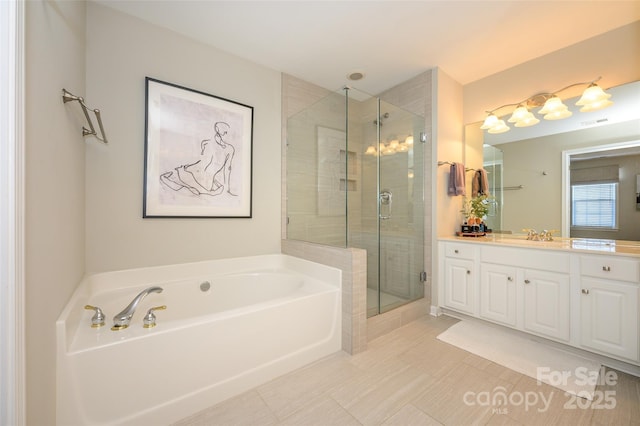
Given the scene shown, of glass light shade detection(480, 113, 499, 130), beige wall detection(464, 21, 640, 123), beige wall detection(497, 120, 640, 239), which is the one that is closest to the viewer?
beige wall detection(464, 21, 640, 123)

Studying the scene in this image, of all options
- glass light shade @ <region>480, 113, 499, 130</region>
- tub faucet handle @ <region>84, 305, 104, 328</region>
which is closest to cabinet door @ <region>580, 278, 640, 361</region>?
glass light shade @ <region>480, 113, 499, 130</region>

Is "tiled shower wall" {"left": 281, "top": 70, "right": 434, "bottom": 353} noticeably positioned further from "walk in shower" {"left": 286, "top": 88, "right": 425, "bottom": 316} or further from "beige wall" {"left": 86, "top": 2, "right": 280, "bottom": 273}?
"beige wall" {"left": 86, "top": 2, "right": 280, "bottom": 273}

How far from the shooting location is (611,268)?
5.57 feet

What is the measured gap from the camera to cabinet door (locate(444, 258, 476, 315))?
240 cm

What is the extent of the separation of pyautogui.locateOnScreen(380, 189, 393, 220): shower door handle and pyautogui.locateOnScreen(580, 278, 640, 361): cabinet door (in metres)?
1.51

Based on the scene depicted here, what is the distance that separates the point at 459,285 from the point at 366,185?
4.46ft

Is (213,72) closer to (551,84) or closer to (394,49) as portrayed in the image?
(394,49)

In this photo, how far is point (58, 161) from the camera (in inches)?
46.2

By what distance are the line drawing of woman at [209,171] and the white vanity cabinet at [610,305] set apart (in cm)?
289

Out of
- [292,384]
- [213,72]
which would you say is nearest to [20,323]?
[292,384]

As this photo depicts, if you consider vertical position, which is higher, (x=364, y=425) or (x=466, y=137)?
(x=466, y=137)

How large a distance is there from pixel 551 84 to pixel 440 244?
5.92 ft

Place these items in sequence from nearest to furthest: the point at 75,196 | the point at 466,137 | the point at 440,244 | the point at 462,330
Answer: the point at 75,196 → the point at 462,330 → the point at 440,244 → the point at 466,137

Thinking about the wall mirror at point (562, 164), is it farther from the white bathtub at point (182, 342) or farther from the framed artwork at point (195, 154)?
the framed artwork at point (195, 154)
